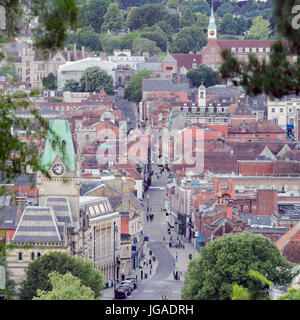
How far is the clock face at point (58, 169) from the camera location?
185 feet

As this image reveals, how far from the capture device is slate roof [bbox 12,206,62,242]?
53.3 m

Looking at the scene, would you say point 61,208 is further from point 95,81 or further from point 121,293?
point 95,81

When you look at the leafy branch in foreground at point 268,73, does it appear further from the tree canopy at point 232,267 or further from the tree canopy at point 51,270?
the tree canopy at point 51,270

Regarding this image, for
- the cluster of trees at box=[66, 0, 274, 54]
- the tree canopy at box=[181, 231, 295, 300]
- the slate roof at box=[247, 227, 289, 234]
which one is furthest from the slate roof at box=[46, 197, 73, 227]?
the cluster of trees at box=[66, 0, 274, 54]

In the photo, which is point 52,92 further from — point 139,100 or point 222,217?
point 222,217

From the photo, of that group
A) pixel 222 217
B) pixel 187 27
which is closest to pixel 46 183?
pixel 222 217

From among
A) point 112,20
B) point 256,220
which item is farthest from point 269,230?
point 112,20

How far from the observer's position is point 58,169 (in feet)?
186

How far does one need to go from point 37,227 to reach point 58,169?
375 centimetres

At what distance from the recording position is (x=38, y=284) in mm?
47281

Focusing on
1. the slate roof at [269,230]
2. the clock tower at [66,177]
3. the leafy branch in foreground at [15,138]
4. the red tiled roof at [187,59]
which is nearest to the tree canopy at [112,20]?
the red tiled roof at [187,59]

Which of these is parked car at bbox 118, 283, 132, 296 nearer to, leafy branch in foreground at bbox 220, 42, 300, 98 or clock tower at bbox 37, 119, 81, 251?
clock tower at bbox 37, 119, 81, 251

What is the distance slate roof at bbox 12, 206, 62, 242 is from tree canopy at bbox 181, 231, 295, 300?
720cm
